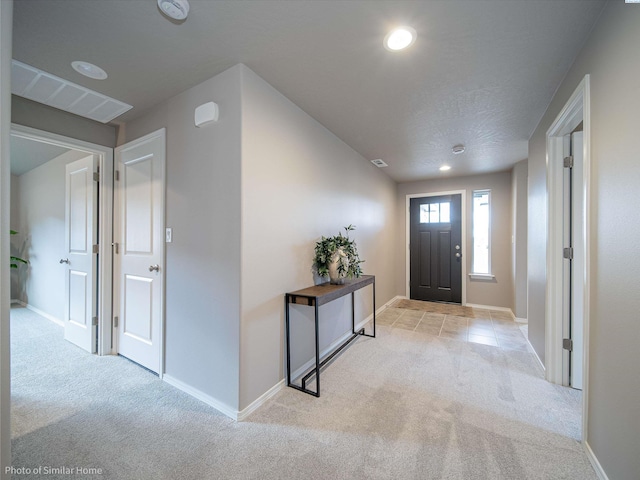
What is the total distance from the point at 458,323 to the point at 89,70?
4742 mm

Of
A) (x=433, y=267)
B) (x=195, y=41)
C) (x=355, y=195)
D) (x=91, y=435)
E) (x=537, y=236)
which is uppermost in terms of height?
(x=195, y=41)

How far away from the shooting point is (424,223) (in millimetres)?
5098

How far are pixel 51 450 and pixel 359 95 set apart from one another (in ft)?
10.1

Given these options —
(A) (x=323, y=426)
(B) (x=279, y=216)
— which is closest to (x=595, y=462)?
(A) (x=323, y=426)

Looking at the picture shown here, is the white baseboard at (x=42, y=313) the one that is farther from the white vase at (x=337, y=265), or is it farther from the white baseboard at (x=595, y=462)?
the white baseboard at (x=595, y=462)

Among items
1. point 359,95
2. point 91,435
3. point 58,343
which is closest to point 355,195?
point 359,95

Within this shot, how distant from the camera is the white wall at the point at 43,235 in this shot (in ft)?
12.1

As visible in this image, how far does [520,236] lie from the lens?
3824 mm

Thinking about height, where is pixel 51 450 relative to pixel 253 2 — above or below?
below

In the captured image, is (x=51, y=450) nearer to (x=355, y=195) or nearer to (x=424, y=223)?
(x=355, y=195)

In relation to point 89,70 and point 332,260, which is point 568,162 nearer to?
point 332,260

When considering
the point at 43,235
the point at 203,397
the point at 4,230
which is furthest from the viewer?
the point at 43,235

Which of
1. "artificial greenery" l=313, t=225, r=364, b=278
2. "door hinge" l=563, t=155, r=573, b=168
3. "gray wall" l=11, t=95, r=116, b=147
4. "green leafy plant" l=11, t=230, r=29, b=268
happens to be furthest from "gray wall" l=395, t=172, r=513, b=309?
"green leafy plant" l=11, t=230, r=29, b=268

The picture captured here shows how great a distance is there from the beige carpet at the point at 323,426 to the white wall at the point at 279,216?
37 centimetres
